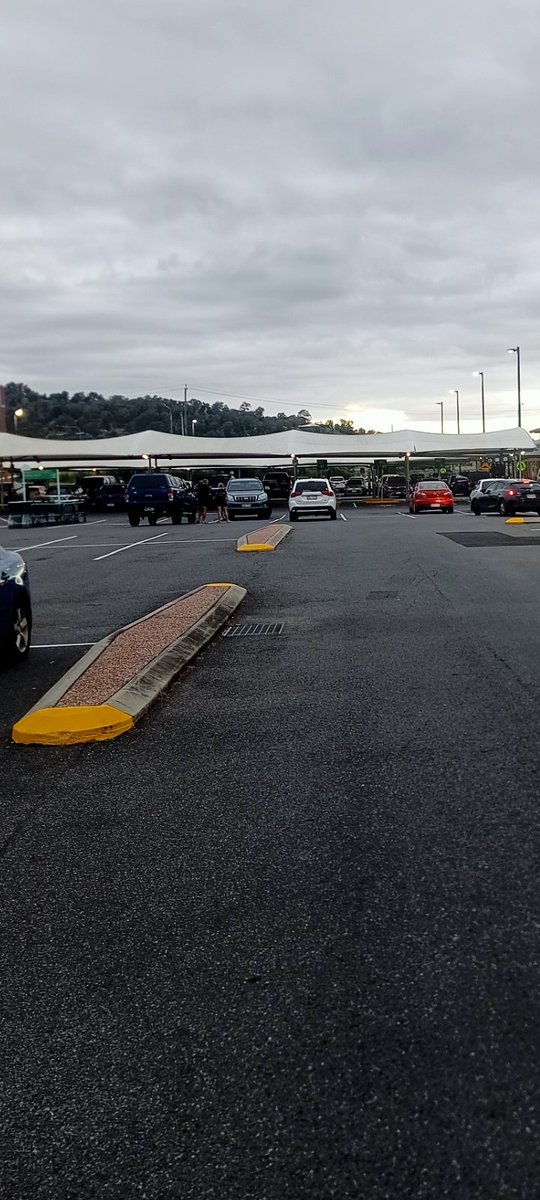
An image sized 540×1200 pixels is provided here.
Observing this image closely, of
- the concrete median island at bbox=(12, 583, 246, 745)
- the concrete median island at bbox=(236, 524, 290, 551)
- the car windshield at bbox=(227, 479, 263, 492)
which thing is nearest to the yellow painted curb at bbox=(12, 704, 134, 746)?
the concrete median island at bbox=(12, 583, 246, 745)

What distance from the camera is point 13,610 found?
9.33m

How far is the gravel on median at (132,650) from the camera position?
749 centimetres

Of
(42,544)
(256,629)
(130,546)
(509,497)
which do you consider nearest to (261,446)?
(509,497)

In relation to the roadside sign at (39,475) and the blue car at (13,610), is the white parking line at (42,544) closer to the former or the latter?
the blue car at (13,610)

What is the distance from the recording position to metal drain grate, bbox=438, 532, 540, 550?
22859 millimetres

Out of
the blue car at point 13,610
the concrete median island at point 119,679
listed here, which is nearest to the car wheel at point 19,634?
the blue car at point 13,610

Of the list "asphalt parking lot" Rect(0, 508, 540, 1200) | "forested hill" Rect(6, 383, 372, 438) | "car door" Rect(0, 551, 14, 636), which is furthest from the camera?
"forested hill" Rect(6, 383, 372, 438)

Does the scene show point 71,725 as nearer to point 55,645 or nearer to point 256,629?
point 55,645

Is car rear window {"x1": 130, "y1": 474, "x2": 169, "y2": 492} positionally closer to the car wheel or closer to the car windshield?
the car windshield

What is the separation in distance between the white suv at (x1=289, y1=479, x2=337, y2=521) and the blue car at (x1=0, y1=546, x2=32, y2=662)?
27886 millimetres

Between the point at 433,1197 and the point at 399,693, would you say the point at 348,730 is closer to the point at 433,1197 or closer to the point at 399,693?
the point at 399,693

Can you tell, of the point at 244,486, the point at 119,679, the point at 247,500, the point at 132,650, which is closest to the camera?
the point at 119,679

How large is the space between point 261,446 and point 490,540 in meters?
40.6

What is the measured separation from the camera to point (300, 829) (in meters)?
4.71
